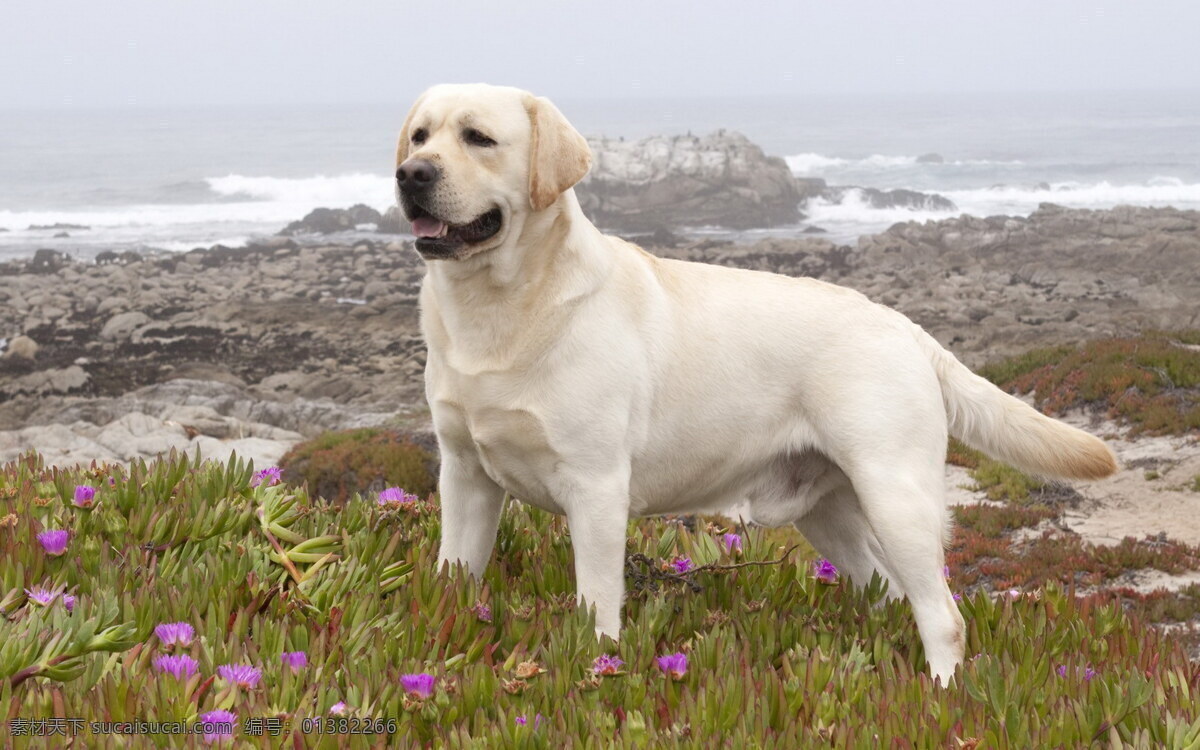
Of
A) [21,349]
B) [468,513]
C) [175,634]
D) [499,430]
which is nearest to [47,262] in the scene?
[21,349]

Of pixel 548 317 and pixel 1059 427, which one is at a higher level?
pixel 548 317

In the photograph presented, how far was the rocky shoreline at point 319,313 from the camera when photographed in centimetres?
2120

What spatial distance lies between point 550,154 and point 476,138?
0.27m

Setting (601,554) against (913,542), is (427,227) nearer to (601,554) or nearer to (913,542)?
(601,554)

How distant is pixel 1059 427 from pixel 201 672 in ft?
11.1

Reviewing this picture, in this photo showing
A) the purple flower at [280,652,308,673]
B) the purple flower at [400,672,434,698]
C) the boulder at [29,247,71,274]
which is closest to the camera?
the purple flower at [400,672,434,698]

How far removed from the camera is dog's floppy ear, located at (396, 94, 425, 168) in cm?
445

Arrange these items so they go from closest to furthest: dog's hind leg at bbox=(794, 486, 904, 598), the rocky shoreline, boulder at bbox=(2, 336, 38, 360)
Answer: dog's hind leg at bbox=(794, 486, 904, 598)
the rocky shoreline
boulder at bbox=(2, 336, 38, 360)

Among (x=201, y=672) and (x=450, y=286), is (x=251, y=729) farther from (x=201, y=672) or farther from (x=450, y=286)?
(x=450, y=286)

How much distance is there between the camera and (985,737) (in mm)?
3084

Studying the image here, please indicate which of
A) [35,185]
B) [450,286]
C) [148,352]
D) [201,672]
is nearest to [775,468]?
[450,286]

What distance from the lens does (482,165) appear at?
418cm

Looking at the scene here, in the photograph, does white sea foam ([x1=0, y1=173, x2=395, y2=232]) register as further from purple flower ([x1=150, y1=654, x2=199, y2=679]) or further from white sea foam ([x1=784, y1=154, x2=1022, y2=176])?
purple flower ([x1=150, y1=654, x2=199, y2=679])

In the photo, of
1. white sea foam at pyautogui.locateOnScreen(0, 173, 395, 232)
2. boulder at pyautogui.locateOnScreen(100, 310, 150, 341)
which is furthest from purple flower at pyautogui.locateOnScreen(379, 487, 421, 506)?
white sea foam at pyautogui.locateOnScreen(0, 173, 395, 232)
